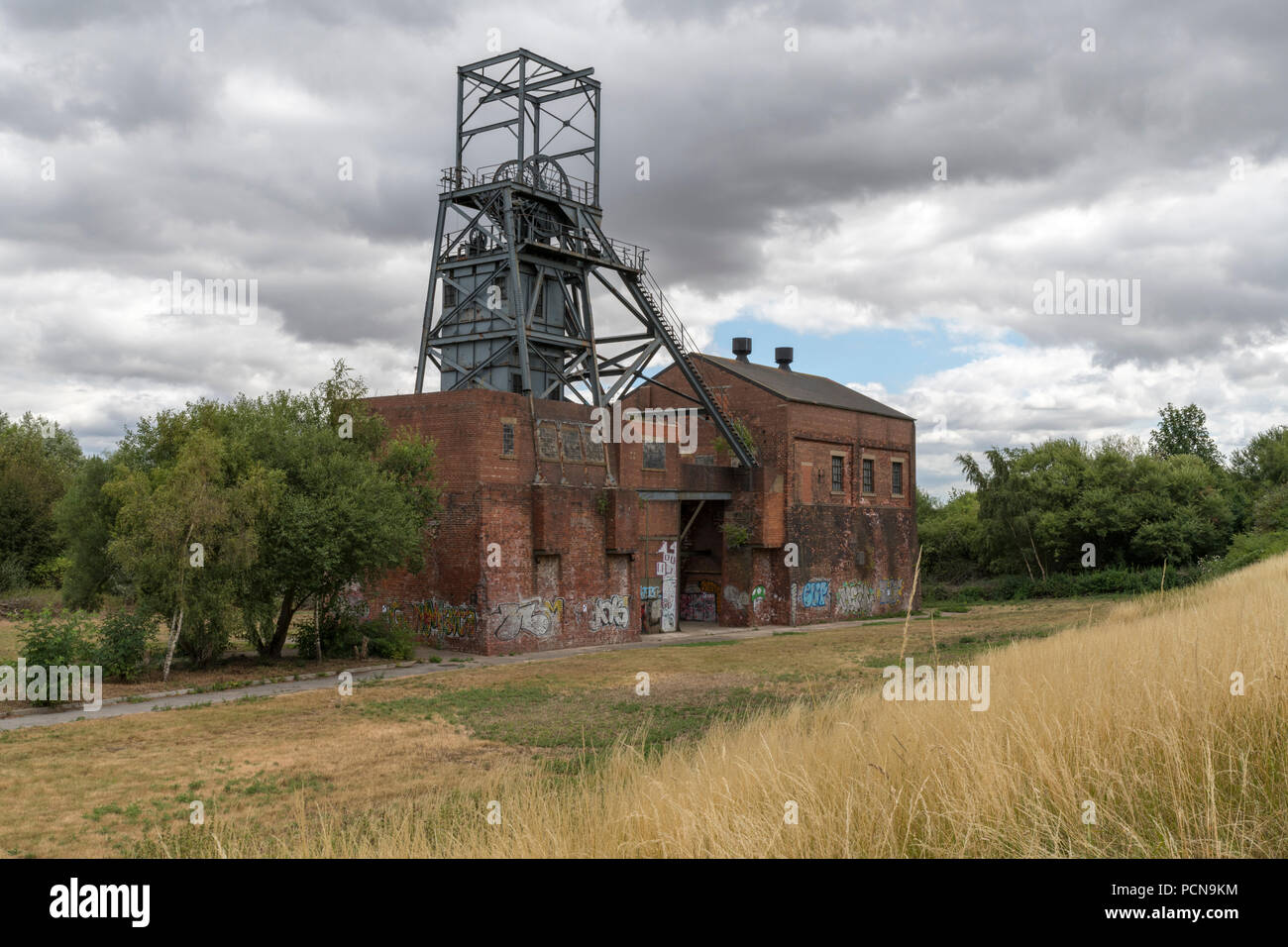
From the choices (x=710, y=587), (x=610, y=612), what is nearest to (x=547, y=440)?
(x=610, y=612)

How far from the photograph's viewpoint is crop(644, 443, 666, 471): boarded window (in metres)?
32.3

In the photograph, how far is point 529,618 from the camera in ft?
89.6

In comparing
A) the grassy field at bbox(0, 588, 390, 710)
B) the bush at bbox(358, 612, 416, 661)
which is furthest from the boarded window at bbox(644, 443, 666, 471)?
the grassy field at bbox(0, 588, 390, 710)

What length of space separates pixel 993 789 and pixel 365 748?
422 inches

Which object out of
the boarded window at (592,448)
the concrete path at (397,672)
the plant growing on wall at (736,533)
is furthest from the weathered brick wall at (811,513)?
the boarded window at (592,448)

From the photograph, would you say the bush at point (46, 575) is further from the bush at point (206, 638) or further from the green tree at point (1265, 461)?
the green tree at point (1265, 461)

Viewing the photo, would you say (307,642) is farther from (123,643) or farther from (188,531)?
(188,531)

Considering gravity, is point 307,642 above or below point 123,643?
below

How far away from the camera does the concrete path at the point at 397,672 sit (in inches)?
652

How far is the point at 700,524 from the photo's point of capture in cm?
3875

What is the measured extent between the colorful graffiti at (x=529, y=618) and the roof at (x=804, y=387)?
47.2 feet

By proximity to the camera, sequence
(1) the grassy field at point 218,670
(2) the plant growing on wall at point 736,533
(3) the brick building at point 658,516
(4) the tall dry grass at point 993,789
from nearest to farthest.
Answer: (4) the tall dry grass at point 993,789
(1) the grassy field at point 218,670
(3) the brick building at point 658,516
(2) the plant growing on wall at point 736,533

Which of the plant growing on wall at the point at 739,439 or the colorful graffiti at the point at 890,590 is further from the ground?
the plant growing on wall at the point at 739,439
